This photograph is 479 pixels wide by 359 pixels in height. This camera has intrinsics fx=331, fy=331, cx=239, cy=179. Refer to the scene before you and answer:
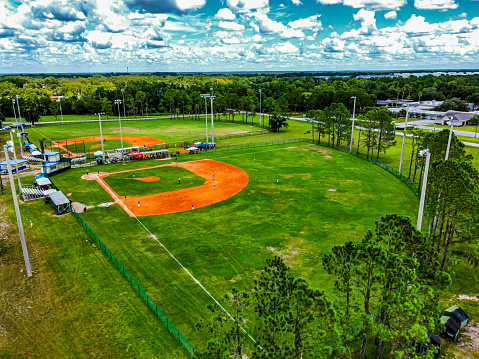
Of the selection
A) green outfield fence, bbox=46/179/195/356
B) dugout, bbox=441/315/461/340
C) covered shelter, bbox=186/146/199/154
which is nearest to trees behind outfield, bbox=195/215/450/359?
dugout, bbox=441/315/461/340

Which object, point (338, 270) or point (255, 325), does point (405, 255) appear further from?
point (255, 325)

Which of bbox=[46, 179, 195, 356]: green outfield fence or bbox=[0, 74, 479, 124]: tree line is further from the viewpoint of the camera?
bbox=[0, 74, 479, 124]: tree line

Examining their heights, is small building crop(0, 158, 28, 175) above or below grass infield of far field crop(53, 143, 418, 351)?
above

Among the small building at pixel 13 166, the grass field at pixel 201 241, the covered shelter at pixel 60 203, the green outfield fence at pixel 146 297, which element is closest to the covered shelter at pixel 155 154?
the grass field at pixel 201 241

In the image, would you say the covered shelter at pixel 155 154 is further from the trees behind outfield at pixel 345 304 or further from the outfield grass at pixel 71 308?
the trees behind outfield at pixel 345 304

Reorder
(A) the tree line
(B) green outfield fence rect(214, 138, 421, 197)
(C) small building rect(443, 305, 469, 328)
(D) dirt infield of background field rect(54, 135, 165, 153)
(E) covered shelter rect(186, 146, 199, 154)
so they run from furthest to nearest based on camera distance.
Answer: (A) the tree line < (D) dirt infield of background field rect(54, 135, 165, 153) < (E) covered shelter rect(186, 146, 199, 154) < (B) green outfield fence rect(214, 138, 421, 197) < (C) small building rect(443, 305, 469, 328)

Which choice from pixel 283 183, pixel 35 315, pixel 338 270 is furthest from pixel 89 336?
pixel 283 183

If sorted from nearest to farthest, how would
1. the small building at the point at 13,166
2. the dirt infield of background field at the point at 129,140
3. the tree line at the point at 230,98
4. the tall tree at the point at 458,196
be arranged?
the tall tree at the point at 458,196, the small building at the point at 13,166, the dirt infield of background field at the point at 129,140, the tree line at the point at 230,98

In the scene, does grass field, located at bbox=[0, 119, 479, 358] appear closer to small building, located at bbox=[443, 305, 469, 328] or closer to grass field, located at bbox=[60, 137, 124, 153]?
small building, located at bbox=[443, 305, 469, 328]
